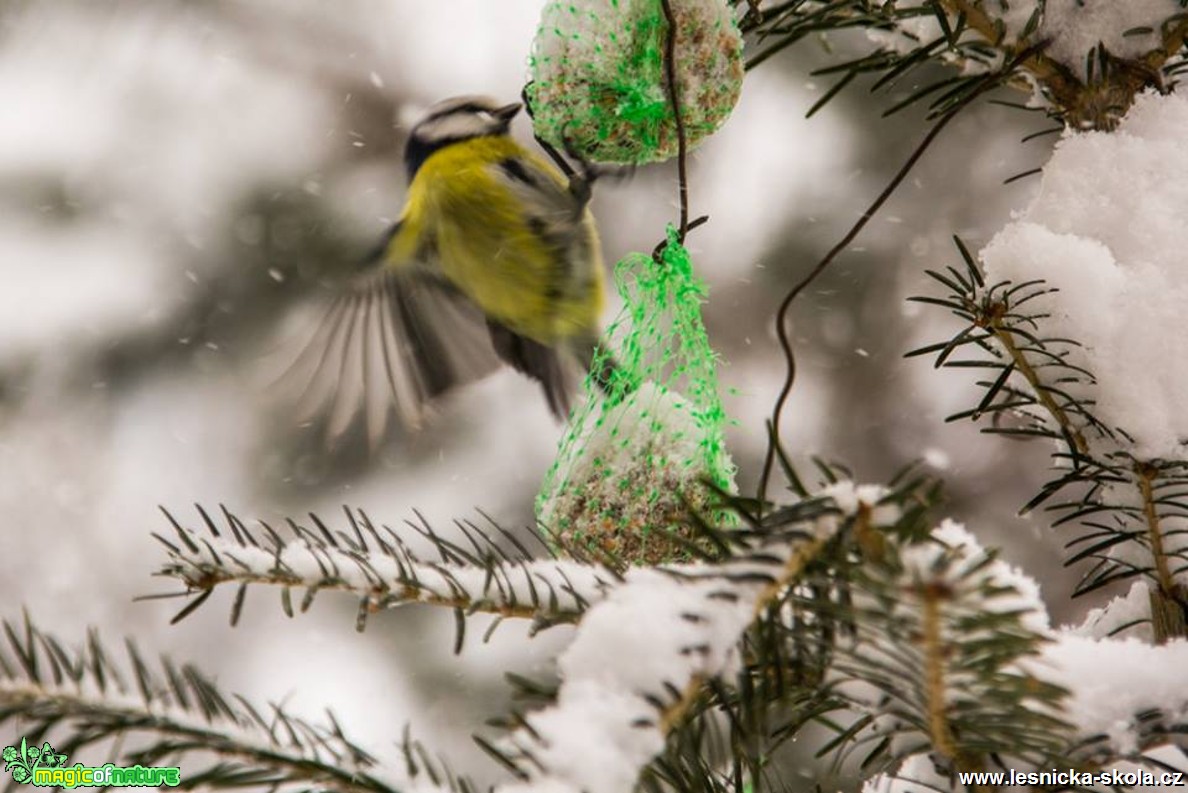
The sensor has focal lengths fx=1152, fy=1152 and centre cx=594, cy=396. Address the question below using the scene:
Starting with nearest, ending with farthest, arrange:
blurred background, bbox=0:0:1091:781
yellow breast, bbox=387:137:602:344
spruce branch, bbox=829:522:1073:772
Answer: spruce branch, bbox=829:522:1073:772, yellow breast, bbox=387:137:602:344, blurred background, bbox=0:0:1091:781

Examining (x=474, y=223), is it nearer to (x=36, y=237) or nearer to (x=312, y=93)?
(x=312, y=93)

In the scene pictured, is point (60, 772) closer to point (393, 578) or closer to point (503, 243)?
point (393, 578)

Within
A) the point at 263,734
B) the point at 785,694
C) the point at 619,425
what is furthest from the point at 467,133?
the point at 785,694

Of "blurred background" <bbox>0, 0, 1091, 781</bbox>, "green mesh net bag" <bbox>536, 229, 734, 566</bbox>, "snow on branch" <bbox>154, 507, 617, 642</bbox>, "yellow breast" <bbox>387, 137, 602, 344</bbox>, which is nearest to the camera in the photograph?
"snow on branch" <bbox>154, 507, 617, 642</bbox>

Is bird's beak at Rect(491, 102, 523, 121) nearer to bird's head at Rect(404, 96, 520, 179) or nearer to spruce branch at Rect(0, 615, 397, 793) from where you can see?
bird's head at Rect(404, 96, 520, 179)

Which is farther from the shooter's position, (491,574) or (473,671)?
(473,671)

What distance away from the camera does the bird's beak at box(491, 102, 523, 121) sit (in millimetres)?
1371

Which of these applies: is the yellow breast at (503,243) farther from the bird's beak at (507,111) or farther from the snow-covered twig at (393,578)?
the snow-covered twig at (393,578)

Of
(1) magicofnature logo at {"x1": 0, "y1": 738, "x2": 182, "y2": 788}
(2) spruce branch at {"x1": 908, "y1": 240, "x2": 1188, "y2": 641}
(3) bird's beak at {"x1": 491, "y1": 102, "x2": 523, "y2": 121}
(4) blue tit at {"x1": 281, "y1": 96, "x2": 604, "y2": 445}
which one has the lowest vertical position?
(1) magicofnature logo at {"x1": 0, "y1": 738, "x2": 182, "y2": 788}

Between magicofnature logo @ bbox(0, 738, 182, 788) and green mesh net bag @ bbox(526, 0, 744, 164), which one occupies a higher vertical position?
green mesh net bag @ bbox(526, 0, 744, 164)

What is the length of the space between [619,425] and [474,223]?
23.8 inches

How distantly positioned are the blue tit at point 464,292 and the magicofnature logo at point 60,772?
2.54 feet

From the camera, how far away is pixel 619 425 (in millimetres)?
951

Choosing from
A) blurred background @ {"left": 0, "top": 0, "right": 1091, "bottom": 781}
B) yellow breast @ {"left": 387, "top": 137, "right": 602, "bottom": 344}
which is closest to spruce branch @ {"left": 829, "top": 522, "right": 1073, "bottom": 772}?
yellow breast @ {"left": 387, "top": 137, "right": 602, "bottom": 344}
